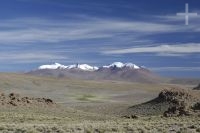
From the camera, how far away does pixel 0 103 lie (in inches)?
3068

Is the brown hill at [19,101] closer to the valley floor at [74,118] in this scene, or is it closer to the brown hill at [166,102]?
the valley floor at [74,118]

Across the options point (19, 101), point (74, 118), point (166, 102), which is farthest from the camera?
point (166, 102)

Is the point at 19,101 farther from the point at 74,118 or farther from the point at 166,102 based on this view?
the point at 166,102

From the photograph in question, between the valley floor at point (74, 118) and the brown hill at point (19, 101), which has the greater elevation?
the brown hill at point (19, 101)

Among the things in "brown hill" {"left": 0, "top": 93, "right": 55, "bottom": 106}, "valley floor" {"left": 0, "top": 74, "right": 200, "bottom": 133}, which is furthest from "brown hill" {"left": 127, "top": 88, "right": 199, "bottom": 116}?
"brown hill" {"left": 0, "top": 93, "right": 55, "bottom": 106}

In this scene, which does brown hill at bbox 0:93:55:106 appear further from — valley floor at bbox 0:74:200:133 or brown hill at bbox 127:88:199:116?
brown hill at bbox 127:88:199:116

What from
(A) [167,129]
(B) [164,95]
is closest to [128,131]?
(A) [167,129]

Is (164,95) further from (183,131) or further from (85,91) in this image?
(85,91)

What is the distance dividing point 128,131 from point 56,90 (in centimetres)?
14209

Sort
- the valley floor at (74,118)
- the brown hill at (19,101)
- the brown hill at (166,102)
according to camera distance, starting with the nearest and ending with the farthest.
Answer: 1. the valley floor at (74,118)
2. the brown hill at (19,101)
3. the brown hill at (166,102)

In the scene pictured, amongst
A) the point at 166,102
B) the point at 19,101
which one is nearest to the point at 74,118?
the point at 19,101

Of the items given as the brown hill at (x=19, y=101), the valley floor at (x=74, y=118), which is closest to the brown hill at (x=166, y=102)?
the valley floor at (x=74, y=118)

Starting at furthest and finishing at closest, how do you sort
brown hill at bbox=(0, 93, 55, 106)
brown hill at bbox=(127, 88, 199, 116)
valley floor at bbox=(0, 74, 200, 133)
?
brown hill at bbox=(127, 88, 199, 116), brown hill at bbox=(0, 93, 55, 106), valley floor at bbox=(0, 74, 200, 133)

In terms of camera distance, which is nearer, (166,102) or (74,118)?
(74,118)
